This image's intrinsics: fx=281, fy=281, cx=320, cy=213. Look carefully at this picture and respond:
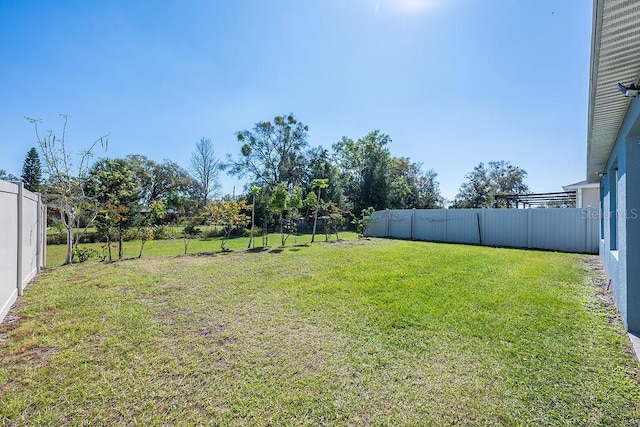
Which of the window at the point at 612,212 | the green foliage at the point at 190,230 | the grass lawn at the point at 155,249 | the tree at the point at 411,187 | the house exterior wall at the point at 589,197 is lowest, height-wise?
the grass lawn at the point at 155,249

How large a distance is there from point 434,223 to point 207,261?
10.7 m

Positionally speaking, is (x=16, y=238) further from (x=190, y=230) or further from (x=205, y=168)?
(x=205, y=168)

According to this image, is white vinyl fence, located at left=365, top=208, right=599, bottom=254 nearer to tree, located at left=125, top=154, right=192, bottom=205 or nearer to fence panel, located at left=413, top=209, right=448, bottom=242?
fence panel, located at left=413, top=209, right=448, bottom=242

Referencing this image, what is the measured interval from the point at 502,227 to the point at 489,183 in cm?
2085

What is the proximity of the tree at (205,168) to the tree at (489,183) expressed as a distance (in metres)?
26.2

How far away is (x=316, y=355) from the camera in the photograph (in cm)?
273

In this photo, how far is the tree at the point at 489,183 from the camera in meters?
27.8

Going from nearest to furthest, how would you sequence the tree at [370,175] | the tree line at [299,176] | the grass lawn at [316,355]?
the grass lawn at [316,355]
the tree line at [299,176]
the tree at [370,175]

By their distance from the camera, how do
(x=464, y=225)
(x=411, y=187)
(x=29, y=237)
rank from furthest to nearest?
(x=411, y=187), (x=464, y=225), (x=29, y=237)

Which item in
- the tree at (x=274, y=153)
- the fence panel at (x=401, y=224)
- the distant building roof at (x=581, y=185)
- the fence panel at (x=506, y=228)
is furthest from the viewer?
the tree at (x=274, y=153)

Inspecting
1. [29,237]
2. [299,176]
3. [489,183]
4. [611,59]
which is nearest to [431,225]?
[611,59]

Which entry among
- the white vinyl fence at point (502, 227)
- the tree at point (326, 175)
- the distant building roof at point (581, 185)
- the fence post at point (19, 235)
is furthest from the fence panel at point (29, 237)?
the distant building roof at point (581, 185)

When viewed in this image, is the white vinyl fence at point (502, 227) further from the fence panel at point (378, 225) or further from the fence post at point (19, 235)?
the fence post at point (19, 235)

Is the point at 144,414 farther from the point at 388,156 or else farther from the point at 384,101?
the point at 388,156
